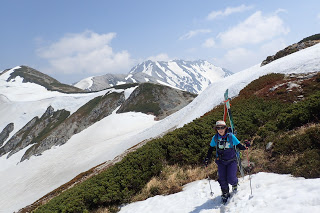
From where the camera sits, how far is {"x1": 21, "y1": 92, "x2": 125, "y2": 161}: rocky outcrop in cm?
6825

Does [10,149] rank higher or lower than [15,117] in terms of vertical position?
lower

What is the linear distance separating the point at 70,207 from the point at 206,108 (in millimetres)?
23253

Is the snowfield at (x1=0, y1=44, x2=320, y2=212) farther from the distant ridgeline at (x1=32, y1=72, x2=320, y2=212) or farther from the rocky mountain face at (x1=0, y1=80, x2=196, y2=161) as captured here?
the rocky mountain face at (x1=0, y1=80, x2=196, y2=161)

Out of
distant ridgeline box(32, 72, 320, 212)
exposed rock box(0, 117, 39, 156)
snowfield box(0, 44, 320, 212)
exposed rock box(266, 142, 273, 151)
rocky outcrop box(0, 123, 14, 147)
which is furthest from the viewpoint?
rocky outcrop box(0, 123, 14, 147)

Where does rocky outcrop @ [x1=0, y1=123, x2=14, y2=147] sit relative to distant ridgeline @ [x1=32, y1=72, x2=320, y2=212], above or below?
above

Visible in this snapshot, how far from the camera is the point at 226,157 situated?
738cm

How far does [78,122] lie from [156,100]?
3297cm

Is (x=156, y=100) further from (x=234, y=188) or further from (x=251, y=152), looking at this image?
(x=234, y=188)

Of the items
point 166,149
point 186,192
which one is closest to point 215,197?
point 186,192

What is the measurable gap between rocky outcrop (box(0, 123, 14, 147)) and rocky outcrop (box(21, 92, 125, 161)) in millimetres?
35868

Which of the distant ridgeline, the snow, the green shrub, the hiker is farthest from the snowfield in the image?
the green shrub

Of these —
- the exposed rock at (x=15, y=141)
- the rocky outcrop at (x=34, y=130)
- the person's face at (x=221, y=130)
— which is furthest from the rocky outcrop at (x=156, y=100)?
the person's face at (x=221, y=130)

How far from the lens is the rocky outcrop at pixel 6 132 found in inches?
4005

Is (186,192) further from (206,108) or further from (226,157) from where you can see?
(206,108)
